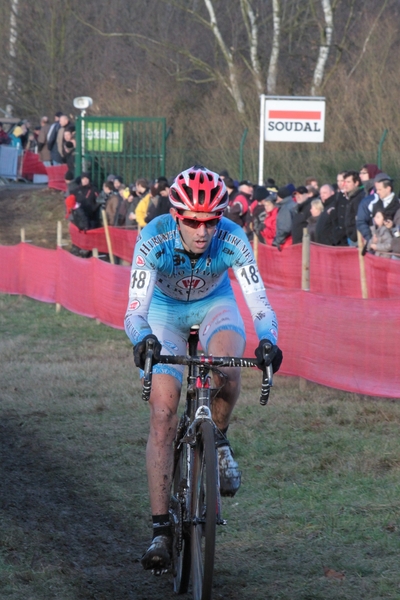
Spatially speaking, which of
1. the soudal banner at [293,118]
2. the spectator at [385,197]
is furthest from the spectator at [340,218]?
the soudal banner at [293,118]

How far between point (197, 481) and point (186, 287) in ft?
3.68

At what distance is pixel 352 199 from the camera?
44.9ft

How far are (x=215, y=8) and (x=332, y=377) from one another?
87.4 ft

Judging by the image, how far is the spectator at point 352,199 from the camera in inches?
535

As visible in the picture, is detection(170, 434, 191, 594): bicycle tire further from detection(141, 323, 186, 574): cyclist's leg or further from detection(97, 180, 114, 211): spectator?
detection(97, 180, 114, 211): spectator

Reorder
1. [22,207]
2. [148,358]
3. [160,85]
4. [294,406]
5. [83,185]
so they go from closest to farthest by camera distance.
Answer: [148,358], [294,406], [83,185], [22,207], [160,85]

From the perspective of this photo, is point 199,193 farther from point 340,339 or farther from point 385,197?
Result: point 385,197

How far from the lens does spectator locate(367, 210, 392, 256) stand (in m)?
12.1

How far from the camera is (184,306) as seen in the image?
526cm

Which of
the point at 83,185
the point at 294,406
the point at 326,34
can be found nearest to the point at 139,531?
the point at 294,406

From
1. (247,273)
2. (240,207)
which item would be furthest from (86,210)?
(247,273)

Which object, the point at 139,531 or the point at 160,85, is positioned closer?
the point at 139,531

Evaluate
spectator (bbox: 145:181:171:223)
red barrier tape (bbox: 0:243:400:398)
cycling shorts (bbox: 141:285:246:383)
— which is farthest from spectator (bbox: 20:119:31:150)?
cycling shorts (bbox: 141:285:246:383)

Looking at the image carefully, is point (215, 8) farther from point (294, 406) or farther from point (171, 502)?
point (171, 502)
